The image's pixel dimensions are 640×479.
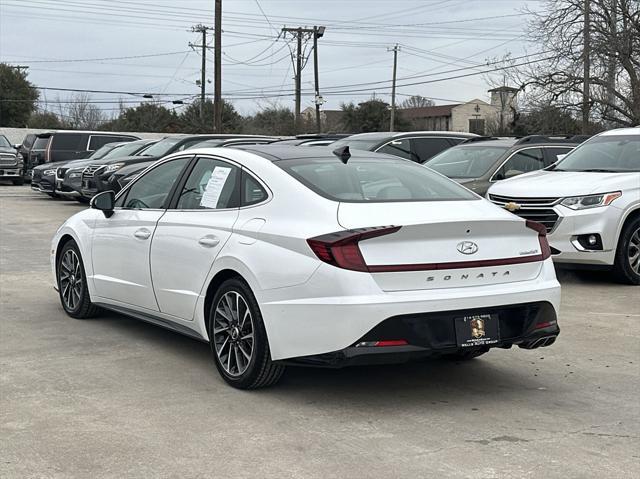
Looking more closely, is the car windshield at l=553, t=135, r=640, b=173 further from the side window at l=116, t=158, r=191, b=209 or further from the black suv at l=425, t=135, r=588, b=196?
the side window at l=116, t=158, r=191, b=209

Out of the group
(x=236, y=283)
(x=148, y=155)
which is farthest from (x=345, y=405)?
(x=148, y=155)

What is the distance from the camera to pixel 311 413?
4918 millimetres

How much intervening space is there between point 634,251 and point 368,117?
5886 cm

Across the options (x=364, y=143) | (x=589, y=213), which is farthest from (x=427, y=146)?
(x=589, y=213)

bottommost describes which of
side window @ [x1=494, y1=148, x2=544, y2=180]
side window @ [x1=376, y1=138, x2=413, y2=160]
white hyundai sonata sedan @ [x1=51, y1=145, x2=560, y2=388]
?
white hyundai sonata sedan @ [x1=51, y1=145, x2=560, y2=388]

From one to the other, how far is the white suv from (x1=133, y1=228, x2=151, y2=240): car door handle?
4.62 meters

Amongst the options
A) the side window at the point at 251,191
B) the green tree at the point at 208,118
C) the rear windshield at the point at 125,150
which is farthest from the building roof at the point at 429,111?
the side window at the point at 251,191

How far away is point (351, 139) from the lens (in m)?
14.6

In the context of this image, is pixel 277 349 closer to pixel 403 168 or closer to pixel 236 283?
pixel 236 283

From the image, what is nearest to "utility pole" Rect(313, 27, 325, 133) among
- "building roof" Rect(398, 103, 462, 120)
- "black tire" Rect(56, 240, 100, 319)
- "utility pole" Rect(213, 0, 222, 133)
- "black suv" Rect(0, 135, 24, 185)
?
"utility pole" Rect(213, 0, 222, 133)

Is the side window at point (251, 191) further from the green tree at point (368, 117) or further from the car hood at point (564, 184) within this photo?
the green tree at point (368, 117)

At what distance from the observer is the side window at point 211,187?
19.0 ft

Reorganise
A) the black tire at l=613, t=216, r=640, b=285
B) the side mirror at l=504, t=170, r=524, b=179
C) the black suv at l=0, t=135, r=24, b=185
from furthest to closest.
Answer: the black suv at l=0, t=135, r=24, b=185
the side mirror at l=504, t=170, r=524, b=179
the black tire at l=613, t=216, r=640, b=285

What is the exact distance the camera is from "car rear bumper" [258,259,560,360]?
466 centimetres
